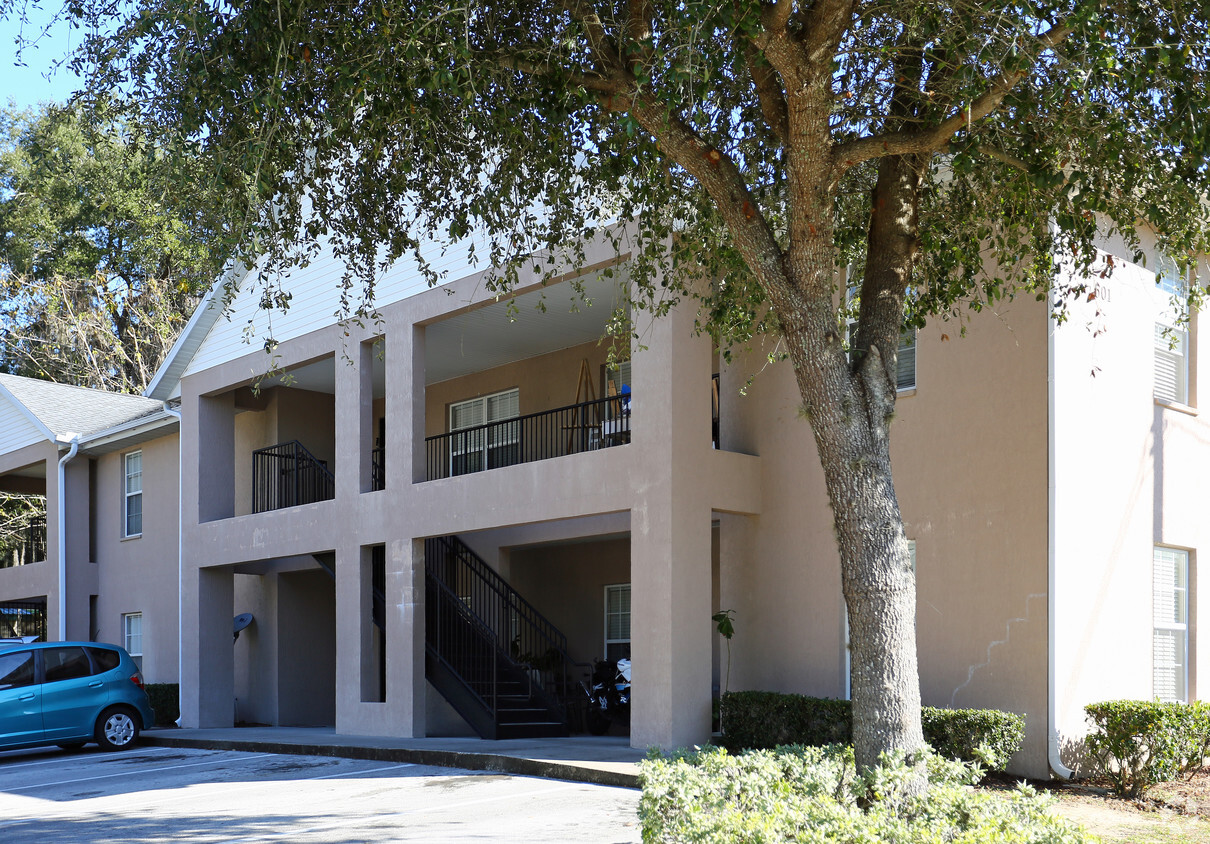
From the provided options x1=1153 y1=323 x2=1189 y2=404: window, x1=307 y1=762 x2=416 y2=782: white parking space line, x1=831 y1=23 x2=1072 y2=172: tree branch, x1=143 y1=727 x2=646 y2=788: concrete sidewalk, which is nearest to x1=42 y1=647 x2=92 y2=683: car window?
x1=143 y1=727 x2=646 y2=788: concrete sidewalk

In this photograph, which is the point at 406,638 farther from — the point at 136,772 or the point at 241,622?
the point at 241,622

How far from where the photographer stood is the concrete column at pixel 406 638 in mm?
15703

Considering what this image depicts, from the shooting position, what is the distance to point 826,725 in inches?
457

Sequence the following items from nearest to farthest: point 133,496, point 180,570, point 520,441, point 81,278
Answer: point 520,441 → point 180,570 → point 133,496 → point 81,278

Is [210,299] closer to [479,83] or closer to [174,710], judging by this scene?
[174,710]

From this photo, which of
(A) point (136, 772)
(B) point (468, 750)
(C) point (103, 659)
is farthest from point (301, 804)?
(C) point (103, 659)

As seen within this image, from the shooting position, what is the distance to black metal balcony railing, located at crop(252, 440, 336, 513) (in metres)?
20.0

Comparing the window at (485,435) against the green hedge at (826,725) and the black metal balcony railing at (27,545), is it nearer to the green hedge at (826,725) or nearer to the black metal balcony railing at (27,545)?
the green hedge at (826,725)

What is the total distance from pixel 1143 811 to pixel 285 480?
15.0m

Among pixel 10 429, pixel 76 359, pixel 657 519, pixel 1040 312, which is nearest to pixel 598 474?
pixel 657 519

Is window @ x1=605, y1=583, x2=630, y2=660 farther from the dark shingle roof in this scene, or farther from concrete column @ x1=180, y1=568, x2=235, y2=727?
the dark shingle roof

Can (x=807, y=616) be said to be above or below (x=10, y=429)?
below

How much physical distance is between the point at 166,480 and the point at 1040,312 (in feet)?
54.7

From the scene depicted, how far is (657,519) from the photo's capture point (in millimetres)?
12820
